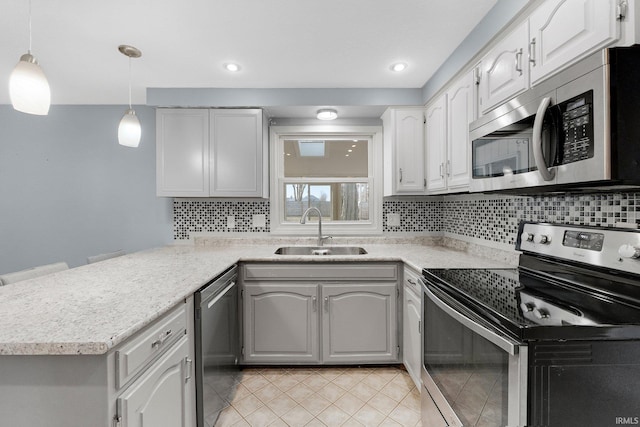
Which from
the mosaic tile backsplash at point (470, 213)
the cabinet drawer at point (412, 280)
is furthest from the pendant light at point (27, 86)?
the cabinet drawer at point (412, 280)

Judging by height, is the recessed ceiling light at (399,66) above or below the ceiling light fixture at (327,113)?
above

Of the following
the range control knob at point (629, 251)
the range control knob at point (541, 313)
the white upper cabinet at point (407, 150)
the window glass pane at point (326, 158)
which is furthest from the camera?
the window glass pane at point (326, 158)

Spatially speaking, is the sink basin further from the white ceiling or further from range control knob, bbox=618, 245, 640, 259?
range control knob, bbox=618, 245, 640, 259

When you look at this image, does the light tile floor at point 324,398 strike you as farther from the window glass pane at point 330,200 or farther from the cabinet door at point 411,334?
the window glass pane at point 330,200

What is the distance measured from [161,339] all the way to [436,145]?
2075 mm

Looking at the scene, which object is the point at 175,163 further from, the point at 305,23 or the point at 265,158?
the point at 305,23

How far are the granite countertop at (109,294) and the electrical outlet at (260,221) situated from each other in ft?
1.84

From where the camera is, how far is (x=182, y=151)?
2488mm

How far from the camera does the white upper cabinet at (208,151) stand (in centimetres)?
248

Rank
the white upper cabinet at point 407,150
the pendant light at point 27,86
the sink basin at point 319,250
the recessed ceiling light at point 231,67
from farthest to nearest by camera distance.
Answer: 1. the sink basin at point 319,250
2. the white upper cabinet at point 407,150
3. the recessed ceiling light at point 231,67
4. the pendant light at point 27,86

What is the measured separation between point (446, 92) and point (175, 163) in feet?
7.12

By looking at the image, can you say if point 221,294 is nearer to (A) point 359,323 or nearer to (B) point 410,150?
(A) point 359,323

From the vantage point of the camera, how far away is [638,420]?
2.49 feet

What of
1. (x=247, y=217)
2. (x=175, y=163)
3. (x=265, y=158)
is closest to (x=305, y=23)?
(x=265, y=158)
